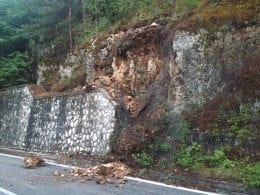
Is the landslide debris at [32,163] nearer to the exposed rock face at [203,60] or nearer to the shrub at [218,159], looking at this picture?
the exposed rock face at [203,60]

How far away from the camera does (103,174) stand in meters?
10.4

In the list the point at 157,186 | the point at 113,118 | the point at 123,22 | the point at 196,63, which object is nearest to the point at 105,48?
the point at 123,22

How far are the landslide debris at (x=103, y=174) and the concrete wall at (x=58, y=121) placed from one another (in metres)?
2.73

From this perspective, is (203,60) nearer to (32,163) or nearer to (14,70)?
(32,163)

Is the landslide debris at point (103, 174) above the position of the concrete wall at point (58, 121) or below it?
below

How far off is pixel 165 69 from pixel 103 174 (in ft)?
16.5

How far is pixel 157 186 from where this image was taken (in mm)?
9062

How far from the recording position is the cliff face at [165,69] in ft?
38.7

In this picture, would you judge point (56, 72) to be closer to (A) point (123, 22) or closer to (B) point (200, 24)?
(A) point (123, 22)

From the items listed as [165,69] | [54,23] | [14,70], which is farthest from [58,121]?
[54,23]

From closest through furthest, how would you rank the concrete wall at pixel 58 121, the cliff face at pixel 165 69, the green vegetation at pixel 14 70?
the cliff face at pixel 165 69, the concrete wall at pixel 58 121, the green vegetation at pixel 14 70

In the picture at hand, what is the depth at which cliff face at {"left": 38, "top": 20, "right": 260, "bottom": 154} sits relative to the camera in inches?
464

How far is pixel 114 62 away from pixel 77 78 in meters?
4.37

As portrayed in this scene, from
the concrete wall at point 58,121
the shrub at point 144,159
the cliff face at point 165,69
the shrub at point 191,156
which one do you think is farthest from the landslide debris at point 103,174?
the concrete wall at point 58,121
